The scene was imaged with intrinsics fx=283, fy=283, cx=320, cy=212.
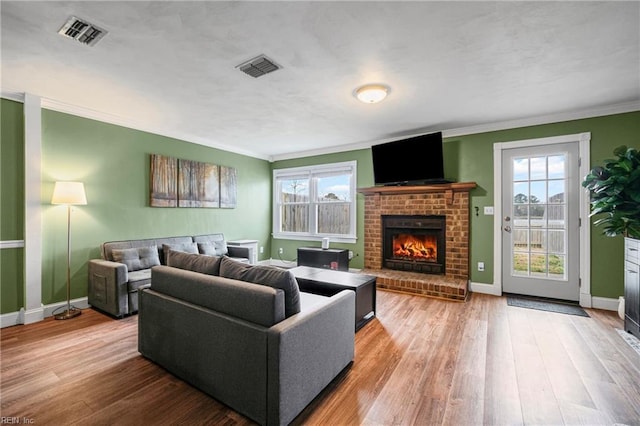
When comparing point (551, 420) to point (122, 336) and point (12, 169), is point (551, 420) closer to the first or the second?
point (122, 336)

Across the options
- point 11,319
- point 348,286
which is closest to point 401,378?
point 348,286

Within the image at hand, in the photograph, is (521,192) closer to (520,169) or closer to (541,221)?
(520,169)

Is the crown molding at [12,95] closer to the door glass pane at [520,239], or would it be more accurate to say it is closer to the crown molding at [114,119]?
the crown molding at [114,119]

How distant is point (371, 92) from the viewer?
116 inches

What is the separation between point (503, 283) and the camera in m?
4.15

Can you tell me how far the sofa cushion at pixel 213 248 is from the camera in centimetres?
463

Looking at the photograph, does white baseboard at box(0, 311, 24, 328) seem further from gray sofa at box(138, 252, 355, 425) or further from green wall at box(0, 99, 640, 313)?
gray sofa at box(138, 252, 355, 425)

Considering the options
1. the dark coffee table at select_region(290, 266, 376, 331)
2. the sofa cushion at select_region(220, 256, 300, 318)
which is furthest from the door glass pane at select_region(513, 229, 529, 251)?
the sofa cushion at select_region(220, 256, 300, 318)

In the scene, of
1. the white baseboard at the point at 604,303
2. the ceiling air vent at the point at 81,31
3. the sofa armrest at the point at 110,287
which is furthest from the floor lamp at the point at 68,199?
the white baseboard at the point at 604,303

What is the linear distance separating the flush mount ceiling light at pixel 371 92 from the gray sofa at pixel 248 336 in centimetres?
206

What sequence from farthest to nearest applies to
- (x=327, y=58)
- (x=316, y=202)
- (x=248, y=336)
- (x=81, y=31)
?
(x=316, y=202)
(x=327, y=58)
(x=81, y=31)
(x=248, y=336)

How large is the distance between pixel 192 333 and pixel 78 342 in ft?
5.32

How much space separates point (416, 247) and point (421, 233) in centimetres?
26

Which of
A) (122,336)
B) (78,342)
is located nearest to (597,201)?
(122,336)
